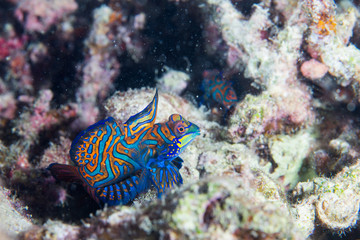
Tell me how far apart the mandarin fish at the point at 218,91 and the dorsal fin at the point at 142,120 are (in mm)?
2447

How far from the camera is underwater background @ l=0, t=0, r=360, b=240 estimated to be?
4.29m

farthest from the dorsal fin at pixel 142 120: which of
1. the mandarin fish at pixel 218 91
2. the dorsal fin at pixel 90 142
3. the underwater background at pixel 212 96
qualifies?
the mandarin fish at pixel 218 91

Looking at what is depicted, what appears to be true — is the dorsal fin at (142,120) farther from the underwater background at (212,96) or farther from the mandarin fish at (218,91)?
the mandarin fish at (218,91)

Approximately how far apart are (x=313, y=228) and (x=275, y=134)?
197 centimetres

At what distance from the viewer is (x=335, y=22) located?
5430 millimetres

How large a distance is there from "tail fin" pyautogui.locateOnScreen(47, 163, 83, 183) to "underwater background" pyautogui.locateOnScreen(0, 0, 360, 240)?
0.69 metres

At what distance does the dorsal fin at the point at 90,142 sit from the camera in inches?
141

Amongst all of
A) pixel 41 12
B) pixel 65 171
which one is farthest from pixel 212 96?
pixel 41 12

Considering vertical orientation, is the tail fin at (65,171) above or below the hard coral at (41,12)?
below

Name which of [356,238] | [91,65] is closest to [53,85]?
[91,65]

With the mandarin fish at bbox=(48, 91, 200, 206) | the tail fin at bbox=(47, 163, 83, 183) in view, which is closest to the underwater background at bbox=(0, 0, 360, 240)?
the mandarin fish at bbox=(48, 91, 200, 206)

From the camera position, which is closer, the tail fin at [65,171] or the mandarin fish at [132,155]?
the mandarin fish at [132,155]

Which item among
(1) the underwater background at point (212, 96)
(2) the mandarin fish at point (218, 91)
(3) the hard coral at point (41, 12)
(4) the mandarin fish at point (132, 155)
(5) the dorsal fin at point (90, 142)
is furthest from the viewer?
(2) the mandarin fish at point (218, 91)

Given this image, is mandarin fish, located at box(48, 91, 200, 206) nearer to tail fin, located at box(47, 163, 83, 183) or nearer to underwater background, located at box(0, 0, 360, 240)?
tail fin, located at box(47, 163, 83, 183)
